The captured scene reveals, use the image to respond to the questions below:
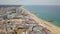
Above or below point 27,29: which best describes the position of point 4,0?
above

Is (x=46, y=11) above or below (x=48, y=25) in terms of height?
above

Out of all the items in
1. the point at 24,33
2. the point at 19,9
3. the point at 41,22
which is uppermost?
the point at 19,9

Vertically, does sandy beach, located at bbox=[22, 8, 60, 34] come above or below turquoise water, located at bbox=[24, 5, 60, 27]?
below

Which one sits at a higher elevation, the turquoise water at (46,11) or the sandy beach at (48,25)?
the turquoise water at (46,11)

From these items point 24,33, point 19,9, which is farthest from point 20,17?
point 24,33

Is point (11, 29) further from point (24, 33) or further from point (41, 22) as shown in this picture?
point (41, 22)

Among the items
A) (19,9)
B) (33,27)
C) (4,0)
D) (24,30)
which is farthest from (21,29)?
(4,0)
